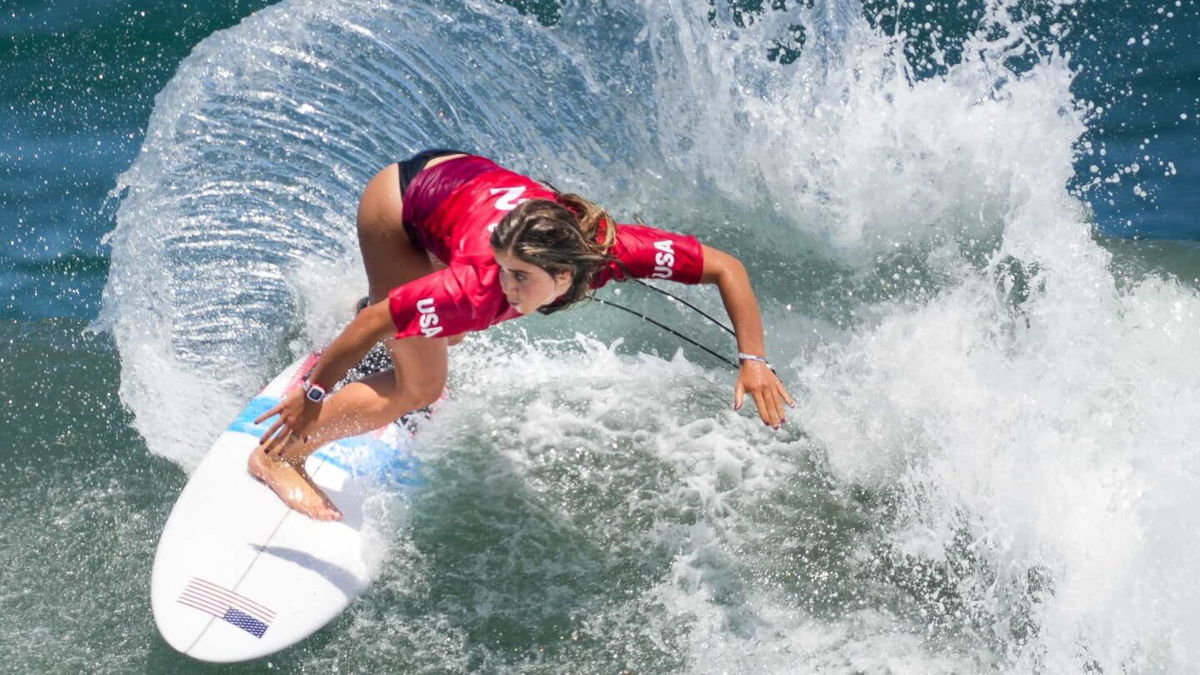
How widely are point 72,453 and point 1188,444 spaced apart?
4.72 metres

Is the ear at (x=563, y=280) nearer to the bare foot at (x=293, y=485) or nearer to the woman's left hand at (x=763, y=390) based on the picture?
the woman's left hand at (x=763, y=390)

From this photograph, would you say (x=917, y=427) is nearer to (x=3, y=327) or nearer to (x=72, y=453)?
(x=72, y=453)

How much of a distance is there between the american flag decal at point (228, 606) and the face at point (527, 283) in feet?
A: 5.29

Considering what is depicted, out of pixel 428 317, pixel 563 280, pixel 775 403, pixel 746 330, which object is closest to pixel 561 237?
pixel 563 280

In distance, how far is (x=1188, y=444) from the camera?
4.73m

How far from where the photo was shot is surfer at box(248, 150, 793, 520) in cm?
379

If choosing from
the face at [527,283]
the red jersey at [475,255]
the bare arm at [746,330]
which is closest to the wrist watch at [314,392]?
the red jersey at [475,255]

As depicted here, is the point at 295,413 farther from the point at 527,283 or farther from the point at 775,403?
the point at 775,403

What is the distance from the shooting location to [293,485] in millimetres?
5000

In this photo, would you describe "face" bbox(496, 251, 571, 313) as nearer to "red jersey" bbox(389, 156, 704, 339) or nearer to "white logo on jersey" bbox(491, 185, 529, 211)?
"red jersey" bbox(389, 156, 704, 339)

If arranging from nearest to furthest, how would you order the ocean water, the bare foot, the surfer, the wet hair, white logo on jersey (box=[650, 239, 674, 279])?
the wet hair < the surfer < white logo on jersey (box=[650, 239, 674, 279]) < the ocean water < the bare foot

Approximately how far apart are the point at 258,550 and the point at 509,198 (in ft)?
5.82

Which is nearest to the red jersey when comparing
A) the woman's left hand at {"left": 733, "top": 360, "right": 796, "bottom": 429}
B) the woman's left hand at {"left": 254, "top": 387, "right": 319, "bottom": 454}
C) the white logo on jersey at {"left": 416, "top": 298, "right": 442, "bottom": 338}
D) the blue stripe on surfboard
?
the white logo on jersey at {"left": 416, "top": 298, "right": 442, "bottom": 338}

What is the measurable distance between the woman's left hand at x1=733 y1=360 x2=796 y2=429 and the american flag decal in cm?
192
